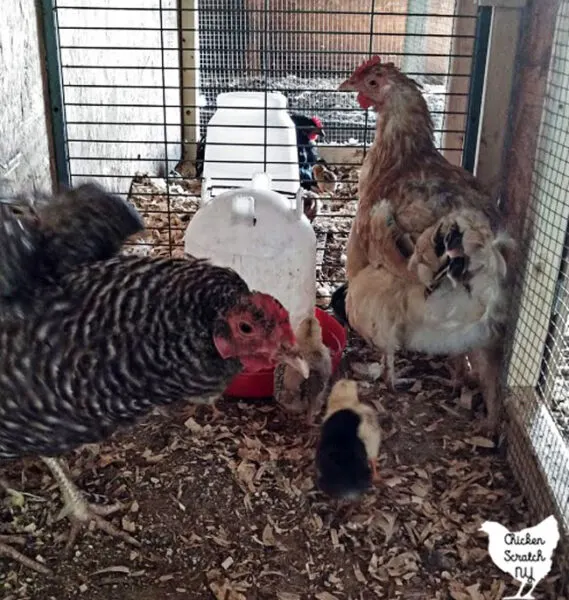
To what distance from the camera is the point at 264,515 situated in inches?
87.7

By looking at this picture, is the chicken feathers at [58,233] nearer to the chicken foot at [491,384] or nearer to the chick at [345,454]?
the chick at [345,454]

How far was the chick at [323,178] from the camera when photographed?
16.2ft

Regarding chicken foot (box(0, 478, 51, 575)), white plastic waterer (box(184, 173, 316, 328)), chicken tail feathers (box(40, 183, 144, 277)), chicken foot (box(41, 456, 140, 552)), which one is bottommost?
chicken foot (box(0, 478, 51, 575))

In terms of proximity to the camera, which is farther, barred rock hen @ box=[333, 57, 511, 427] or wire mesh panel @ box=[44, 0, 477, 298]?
wire mesh panel @ box=[44, 0, 477, 298]

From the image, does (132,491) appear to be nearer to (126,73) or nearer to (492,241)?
(492,241)

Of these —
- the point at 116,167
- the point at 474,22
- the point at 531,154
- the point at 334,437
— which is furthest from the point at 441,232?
the point at 116,167

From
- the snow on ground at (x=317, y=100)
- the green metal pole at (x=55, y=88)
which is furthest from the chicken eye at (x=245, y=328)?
the snow on ground at (x=317, y=100)

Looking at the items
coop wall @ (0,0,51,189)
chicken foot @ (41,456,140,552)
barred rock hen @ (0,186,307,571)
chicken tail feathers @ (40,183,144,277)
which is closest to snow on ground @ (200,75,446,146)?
coop wall @ (0,0,51,189)

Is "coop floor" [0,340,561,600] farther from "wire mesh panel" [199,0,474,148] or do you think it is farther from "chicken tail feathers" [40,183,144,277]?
"wire mesh panel" [199,0,474,148]

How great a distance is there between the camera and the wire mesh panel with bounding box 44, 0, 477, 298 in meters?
3.54

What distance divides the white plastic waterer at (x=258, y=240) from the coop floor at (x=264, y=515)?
20.8 inches

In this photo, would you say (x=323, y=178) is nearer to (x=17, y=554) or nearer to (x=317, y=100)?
(x=317, y=100)

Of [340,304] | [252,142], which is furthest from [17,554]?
[252,142]

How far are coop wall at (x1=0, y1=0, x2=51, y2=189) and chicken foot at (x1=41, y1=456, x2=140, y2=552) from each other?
1040 mm
